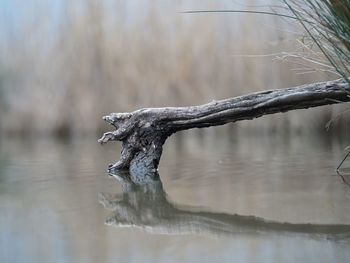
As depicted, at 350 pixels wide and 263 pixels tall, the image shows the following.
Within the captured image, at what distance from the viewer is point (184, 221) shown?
107 centimetres

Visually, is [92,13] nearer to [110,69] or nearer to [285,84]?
[110,69]

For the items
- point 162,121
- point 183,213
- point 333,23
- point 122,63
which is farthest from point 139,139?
point 122,63

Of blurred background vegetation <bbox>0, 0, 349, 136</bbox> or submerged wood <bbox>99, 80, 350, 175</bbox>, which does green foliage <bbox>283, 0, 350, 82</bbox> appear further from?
blurred background vegetation <bbox>0, 0, 349, 136</bbox>

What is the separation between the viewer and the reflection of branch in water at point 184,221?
38.0 inches

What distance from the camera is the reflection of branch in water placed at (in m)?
0.97

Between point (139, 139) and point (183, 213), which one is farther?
point (139, 139)

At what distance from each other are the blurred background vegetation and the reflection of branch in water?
2.20m

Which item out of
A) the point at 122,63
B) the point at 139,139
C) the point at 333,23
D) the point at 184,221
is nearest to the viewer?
the point at 333,23

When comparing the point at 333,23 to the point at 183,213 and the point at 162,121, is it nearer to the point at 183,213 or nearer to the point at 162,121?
the point at 183,213

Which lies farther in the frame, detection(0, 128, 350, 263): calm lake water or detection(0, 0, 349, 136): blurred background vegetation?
detection(0, 0, 349, 136): blurred background vegetation

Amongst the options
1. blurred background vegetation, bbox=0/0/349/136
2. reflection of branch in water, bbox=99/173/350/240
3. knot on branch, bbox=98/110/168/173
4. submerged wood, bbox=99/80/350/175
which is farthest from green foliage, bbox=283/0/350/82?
blurred background vegetation, bbox=0/0/349/136

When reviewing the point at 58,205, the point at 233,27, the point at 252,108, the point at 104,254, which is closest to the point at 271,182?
the point at 252,108

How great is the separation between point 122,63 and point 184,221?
2.80 m

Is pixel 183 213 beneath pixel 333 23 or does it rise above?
beneath
